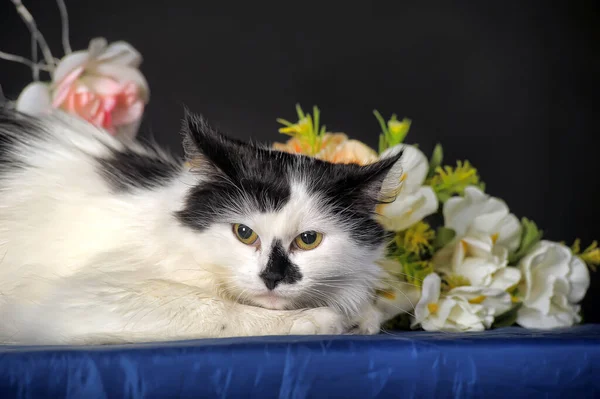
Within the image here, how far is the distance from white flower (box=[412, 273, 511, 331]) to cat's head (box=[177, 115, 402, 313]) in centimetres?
13

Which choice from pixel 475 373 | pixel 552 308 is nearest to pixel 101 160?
pixel 475 373

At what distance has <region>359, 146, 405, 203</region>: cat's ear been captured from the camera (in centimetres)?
119

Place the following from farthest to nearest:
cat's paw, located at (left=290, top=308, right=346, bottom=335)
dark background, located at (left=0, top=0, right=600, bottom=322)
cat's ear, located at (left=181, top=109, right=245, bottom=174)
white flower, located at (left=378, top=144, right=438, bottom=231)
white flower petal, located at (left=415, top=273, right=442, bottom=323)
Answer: dark background, located at (left=0, top=0, right=600, bottom=322) < white flower, located at (left=378, top=144, right=438, bottom=231) < white flower petal, located at (left=415, top=273, right=442, bottom=323) < cat's ear, located at (left=181, top=109, right=245, bottom=174) < cat's paw, located at (left=290, top=308, right=346, bottom=335)

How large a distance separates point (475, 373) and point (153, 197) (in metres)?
0.75

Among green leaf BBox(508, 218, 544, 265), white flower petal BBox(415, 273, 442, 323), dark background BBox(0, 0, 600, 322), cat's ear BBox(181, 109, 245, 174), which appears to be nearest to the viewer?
cat's ear BBox(181, 109, 245, 174)

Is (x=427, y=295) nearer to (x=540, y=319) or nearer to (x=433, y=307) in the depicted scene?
(x=433, y=307)

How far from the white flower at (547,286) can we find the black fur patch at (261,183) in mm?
477

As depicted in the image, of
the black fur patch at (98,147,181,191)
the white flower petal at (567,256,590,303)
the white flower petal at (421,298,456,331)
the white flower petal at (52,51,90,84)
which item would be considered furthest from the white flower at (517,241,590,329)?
the white flower petal at (52,51,90,84)

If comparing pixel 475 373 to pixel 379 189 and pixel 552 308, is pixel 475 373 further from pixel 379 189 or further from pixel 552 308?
pixel 552 308

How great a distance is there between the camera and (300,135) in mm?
1607

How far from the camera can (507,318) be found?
152cm

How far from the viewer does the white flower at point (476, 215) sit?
1491mm

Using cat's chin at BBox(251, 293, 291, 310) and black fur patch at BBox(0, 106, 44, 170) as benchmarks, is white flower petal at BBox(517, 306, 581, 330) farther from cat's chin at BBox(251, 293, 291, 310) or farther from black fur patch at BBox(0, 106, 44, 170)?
black fur patch at BBox(0, 106, 44, 170)

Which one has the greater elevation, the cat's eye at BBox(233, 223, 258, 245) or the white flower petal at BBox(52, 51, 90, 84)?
the white flower petal at BBox(52, 51, 90, 84)
